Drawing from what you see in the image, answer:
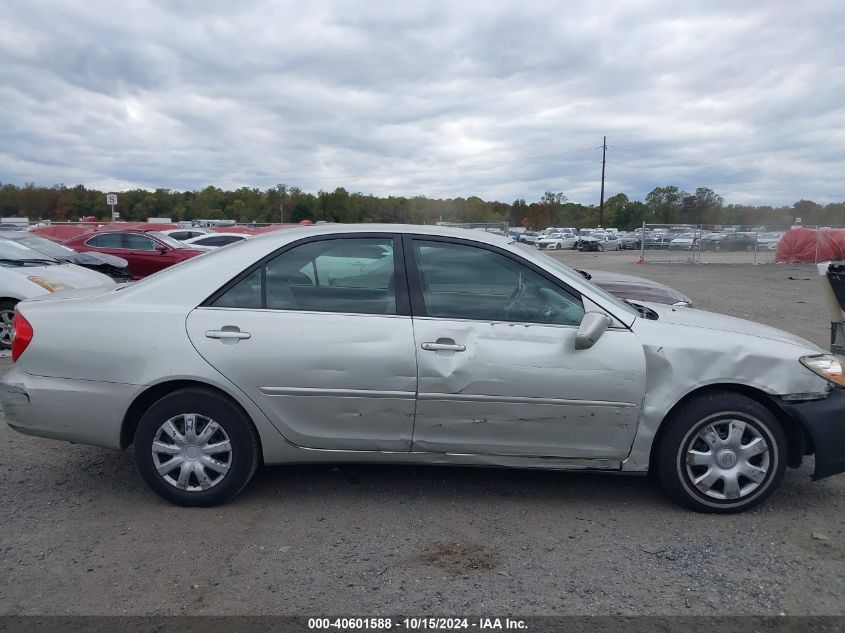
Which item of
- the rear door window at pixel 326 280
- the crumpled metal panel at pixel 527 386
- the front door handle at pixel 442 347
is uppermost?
the rear door window at pixel 326 280

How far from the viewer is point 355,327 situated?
3902mm

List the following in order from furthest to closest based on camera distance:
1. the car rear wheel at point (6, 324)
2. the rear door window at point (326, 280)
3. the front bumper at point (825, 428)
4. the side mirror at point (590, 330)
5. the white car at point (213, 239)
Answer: the white car at point (213, 239) < the car rear wheel at point (6, 324) < the rear door window at point (326, 280) < the front bumper at point (825, 428) < the side mirror at point (590, 330)

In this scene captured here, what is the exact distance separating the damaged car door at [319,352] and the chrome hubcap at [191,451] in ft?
1.06

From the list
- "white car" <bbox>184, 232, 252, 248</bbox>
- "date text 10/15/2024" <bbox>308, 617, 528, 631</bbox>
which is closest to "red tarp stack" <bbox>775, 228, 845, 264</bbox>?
"white car" <bbox>184, 232, 252, 248</bbox>

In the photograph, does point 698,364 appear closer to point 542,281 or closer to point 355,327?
point 542,281

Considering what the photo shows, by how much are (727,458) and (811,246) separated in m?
29.4

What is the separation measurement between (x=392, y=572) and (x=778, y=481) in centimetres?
226

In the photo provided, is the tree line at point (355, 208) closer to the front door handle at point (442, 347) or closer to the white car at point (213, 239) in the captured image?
the white car at point (213, 239)

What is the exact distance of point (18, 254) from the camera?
9875 millimetres

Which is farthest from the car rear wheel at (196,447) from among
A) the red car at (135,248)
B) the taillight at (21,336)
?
the red car at (135,248)

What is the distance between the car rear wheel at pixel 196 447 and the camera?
3918mm

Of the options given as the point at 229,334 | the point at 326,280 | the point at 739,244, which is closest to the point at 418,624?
the point at 229,334

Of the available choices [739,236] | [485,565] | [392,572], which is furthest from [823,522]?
[739,236]

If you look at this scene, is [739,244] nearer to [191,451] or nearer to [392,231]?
[392,231]
